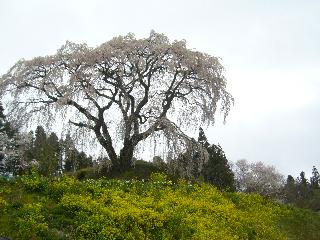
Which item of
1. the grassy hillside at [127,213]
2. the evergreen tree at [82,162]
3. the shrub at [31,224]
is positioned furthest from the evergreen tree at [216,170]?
the shrub at [31,224]

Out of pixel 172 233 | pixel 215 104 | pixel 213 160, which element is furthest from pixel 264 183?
pixel 172 233

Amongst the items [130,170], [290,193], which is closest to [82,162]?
[130,170]

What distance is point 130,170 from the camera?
29.4m

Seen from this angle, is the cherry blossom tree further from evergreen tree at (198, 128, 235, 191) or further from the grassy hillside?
the grassy hillside

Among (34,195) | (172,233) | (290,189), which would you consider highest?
(290,189)

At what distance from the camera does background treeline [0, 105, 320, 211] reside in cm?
2888

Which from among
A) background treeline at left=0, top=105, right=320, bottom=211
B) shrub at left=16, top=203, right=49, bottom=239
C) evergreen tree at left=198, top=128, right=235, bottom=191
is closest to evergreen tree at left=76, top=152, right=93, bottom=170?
background treeline at left=0, top=105, right=320, bottom=211

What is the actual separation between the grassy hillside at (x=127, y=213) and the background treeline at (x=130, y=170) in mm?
2073

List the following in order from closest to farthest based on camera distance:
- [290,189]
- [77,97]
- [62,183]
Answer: [62,183]
[77,97]
[290,189]

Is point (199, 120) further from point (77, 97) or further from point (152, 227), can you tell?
point (152, 227)

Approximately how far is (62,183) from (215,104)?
635 inches

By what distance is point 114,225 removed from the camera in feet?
44.7

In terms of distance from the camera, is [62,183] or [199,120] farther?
[199,120]

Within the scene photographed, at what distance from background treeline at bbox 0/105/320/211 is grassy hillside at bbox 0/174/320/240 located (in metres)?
2.07
